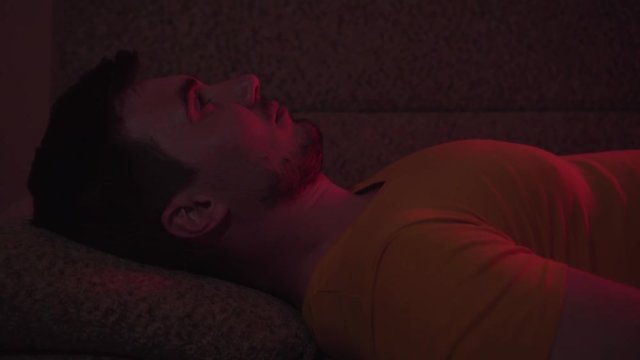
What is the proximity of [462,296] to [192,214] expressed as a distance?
510 mm

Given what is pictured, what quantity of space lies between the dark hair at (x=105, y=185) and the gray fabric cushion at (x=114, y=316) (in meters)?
0.13

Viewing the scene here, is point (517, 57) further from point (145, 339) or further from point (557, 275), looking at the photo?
point (145, 339)

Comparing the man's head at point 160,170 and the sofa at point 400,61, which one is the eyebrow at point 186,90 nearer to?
the man's head at point 160,170

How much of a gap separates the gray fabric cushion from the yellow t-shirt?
137 mm

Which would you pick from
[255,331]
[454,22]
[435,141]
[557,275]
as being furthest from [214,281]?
[454,22]

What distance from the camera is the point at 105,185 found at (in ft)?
3.66

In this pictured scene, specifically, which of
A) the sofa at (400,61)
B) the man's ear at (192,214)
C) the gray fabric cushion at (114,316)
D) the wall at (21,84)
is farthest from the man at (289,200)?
the wall at (21,84)

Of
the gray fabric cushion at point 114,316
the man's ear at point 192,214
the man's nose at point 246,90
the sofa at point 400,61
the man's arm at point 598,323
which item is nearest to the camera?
the man's arm at point 598,323

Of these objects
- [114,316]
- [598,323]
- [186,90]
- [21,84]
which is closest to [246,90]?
[186,90]

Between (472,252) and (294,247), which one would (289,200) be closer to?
(294,247)

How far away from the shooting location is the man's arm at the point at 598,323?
2.36 ft

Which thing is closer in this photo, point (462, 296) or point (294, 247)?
point (462, 296)

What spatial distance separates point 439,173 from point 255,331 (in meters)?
0.40

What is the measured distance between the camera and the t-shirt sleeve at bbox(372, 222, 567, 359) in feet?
2.52
